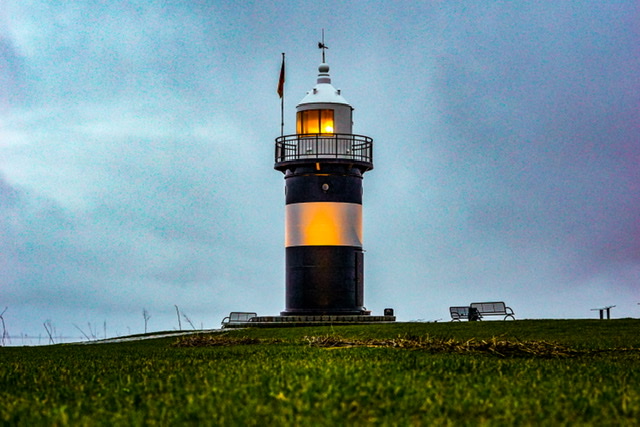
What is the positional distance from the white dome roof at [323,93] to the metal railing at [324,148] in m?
1.29

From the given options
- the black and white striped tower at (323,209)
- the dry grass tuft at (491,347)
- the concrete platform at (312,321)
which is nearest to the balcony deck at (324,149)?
the black and white striped tower at (323,209)

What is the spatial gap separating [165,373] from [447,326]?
16.3 m

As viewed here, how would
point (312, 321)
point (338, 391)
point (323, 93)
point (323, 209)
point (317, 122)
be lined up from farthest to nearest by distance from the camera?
point (323, 93) → point (317, 122) → point (323, 209) → point (312, 321) → point (338, 391)

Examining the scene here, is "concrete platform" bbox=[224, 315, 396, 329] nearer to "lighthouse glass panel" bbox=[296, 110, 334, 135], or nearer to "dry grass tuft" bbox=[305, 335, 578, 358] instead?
"lighthouse glass panel" bbox=[296, 110, 334, 135]

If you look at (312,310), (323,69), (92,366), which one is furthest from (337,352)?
(323,69)

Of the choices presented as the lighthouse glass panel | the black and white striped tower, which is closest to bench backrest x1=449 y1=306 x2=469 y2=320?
the black and white striped tower

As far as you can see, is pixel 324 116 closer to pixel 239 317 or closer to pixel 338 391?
pixel 239 317

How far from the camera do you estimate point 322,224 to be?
32.5m

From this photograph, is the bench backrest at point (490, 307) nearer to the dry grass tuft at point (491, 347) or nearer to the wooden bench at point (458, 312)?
the wooden bench at point (458, 312)

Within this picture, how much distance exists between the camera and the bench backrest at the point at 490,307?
32.3m

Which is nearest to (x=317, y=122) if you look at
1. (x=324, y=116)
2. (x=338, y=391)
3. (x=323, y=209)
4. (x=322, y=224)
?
(x=324, y=116)

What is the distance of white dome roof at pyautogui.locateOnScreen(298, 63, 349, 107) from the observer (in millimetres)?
33094

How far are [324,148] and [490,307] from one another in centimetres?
806

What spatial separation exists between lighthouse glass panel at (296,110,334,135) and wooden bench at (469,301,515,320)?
316 inches
